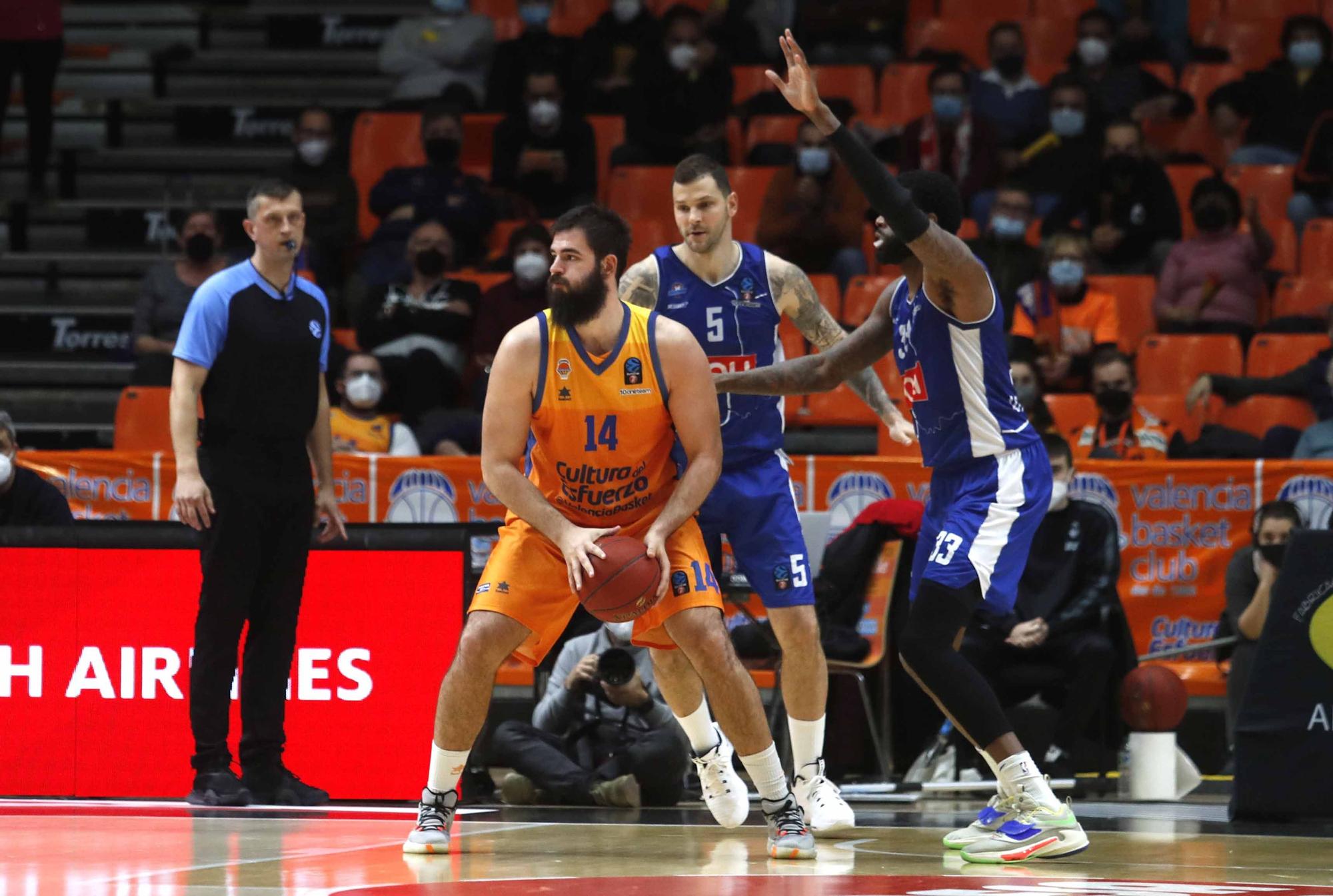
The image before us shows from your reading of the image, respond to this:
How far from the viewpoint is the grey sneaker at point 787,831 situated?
20.0 feet

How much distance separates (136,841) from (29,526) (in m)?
2.24

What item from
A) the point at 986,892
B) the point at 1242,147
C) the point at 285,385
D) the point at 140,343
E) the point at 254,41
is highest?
the point at 254,41

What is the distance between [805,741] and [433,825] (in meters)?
1.59

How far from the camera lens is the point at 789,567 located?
23.1ft

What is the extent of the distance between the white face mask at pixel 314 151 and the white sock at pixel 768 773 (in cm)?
965

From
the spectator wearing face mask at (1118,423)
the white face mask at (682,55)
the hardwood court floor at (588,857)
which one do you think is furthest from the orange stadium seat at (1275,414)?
the white face mask at (682,55)

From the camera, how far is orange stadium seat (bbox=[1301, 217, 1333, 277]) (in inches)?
518

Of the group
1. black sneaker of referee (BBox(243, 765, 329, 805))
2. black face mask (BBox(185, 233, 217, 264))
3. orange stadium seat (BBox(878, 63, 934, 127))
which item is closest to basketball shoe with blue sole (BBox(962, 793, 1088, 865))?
black sneaker of referee (BBox(243, 765, 329, 805))

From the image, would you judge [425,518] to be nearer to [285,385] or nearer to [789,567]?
[285,385]

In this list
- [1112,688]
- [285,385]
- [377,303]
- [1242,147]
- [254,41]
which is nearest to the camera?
[285,385]

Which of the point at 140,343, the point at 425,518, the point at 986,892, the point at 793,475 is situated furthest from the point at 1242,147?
the point at 986,892

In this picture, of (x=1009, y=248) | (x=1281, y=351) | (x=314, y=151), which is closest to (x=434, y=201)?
(x=314, y=151)

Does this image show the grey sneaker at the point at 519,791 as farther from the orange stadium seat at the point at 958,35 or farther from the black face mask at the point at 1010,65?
the orange stadium seat at the point at 958,35

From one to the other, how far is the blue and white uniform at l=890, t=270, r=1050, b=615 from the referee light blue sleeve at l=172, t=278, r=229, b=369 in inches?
110
